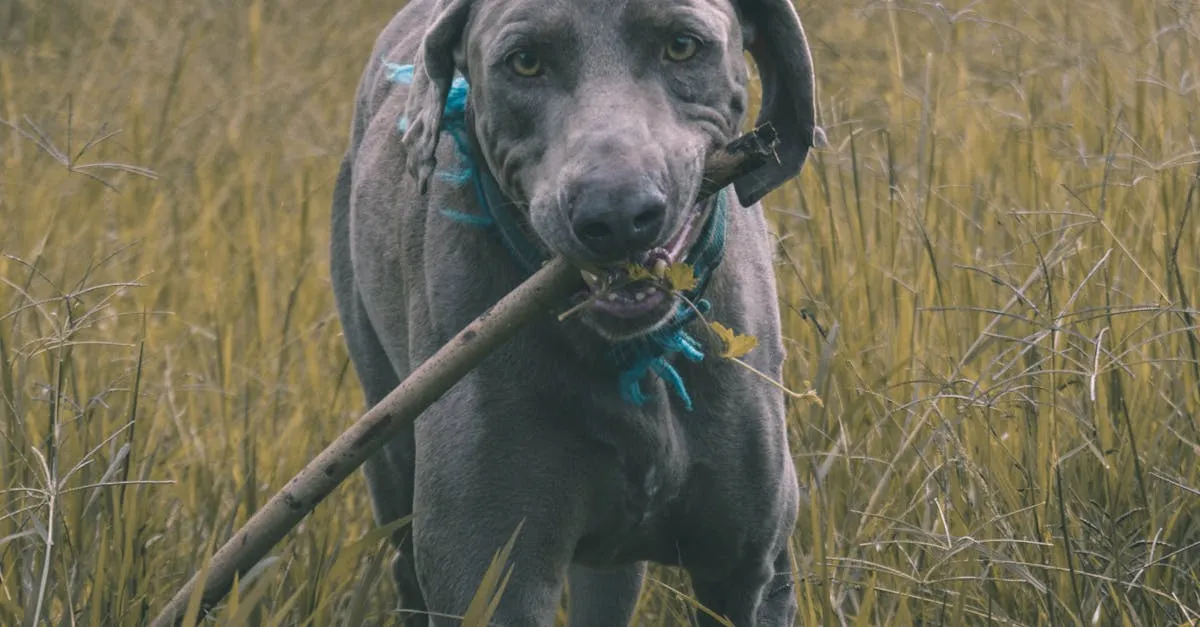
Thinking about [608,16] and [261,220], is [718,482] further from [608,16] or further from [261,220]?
[261,220]

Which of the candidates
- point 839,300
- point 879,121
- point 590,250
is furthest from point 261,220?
point 590,250

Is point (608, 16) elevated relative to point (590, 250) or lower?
elevated

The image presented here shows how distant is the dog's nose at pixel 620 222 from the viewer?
2719 mm

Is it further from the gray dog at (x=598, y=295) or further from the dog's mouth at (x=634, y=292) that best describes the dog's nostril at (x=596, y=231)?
the dog's mouth at (x=634, y=292)

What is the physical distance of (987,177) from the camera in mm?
5453

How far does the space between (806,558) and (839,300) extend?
115 centimetres

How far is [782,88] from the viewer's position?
10.9ft

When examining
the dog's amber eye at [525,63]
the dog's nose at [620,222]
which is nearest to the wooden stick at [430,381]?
the dog's nose at [620,222]

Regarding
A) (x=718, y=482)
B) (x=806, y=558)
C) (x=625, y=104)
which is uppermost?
(x=625, y=104)

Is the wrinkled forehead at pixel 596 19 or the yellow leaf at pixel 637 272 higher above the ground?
the wrinkled forehead at pixel 596 19

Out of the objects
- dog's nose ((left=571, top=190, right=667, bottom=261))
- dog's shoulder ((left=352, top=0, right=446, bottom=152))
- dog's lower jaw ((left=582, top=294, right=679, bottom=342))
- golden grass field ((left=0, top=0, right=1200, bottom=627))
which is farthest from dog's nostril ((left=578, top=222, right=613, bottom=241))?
dog's shoulder ((left=352, top=0, right=446, bottom=152))

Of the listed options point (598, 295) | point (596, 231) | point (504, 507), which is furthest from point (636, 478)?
point (596, 231)

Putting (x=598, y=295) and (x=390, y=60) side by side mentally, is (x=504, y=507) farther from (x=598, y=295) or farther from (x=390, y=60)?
(x=390, y=60)

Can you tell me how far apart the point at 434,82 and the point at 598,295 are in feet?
1.77
